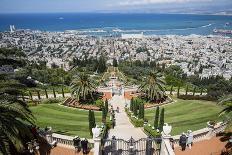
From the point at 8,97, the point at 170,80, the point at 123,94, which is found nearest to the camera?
the point at 8,97

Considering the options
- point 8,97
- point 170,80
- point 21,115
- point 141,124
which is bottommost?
point 170,80

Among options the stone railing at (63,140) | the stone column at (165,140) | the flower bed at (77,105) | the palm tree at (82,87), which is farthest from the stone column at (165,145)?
the palm tree at (82,87)

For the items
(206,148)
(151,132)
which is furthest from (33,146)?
(206,148)

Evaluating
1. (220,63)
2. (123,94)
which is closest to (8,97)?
(123,94)

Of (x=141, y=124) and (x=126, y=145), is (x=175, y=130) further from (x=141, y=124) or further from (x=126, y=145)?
(x=126, y=145)

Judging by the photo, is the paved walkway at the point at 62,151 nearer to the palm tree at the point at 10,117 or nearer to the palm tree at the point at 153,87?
the palm tree at the point at 10,117

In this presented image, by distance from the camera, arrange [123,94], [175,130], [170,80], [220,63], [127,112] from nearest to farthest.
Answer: [175,130] → [127,112] → [123,94] → [170,80] → [220,63]

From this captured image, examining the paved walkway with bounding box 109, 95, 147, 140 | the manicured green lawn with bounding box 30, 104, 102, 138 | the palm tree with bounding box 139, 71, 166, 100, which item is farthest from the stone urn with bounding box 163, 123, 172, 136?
the palm tree with bounding box 139, 71, 166, 100
